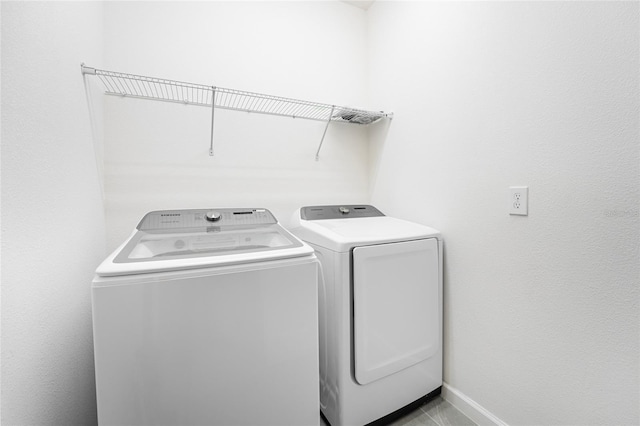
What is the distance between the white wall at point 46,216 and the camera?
69cm

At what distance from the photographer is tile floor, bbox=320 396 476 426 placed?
1390 millimetres

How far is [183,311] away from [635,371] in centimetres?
152

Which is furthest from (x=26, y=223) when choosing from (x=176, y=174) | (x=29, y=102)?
(x=176, y=174)

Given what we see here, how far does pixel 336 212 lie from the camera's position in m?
1.76

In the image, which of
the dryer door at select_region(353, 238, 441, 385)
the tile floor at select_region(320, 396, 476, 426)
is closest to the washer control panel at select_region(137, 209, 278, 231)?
the dryer door at select_region(353, 238, 441, 385)

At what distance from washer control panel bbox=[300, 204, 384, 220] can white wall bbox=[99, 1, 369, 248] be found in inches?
10.4

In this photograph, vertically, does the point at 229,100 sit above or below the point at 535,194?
above

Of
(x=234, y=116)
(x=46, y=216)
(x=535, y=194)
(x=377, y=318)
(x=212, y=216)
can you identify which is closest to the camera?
(x=46, y=216)

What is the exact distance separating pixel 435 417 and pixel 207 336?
1.33 m

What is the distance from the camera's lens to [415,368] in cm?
143

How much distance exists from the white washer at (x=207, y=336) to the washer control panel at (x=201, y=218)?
0.67 ft

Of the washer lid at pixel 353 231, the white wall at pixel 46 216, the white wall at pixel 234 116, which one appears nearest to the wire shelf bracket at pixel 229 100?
the white wall at pixel 234 116

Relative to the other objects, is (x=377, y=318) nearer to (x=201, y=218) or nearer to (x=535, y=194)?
(x=535, y=194)

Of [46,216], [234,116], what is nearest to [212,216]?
[46,216]
